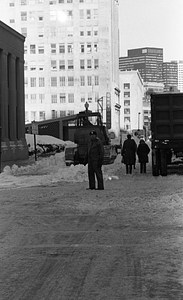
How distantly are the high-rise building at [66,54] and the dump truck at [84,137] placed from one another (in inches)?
3310

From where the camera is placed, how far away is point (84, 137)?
2955 centimetres

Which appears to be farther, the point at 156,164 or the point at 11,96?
the point at 11,96

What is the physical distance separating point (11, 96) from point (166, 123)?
25.0 m

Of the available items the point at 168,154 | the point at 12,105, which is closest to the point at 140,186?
the point at 168,154

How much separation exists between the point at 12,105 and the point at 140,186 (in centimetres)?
2894

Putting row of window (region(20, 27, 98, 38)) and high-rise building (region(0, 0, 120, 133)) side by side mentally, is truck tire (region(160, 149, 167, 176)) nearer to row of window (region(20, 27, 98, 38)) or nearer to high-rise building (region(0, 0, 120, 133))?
high-rise building (region(0, 0, 120, 133))

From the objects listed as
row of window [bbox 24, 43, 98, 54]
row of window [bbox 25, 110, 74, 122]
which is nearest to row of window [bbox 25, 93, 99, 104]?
row of window [bbox 25, 110, 74, 122]

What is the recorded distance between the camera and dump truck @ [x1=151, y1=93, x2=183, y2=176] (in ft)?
70.8

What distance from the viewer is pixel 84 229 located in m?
9.48

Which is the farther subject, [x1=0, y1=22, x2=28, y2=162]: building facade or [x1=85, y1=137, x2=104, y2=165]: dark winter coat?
[x1=0, y1=22, x2=28, y2=162]: building facade

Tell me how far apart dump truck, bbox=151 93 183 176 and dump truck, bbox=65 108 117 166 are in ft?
25.4

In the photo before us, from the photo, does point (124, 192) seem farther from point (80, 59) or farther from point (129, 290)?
point (80, 59)

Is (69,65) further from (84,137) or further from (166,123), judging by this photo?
(166,123)

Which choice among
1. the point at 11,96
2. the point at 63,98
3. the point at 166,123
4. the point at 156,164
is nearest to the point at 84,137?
the point at 156,164
